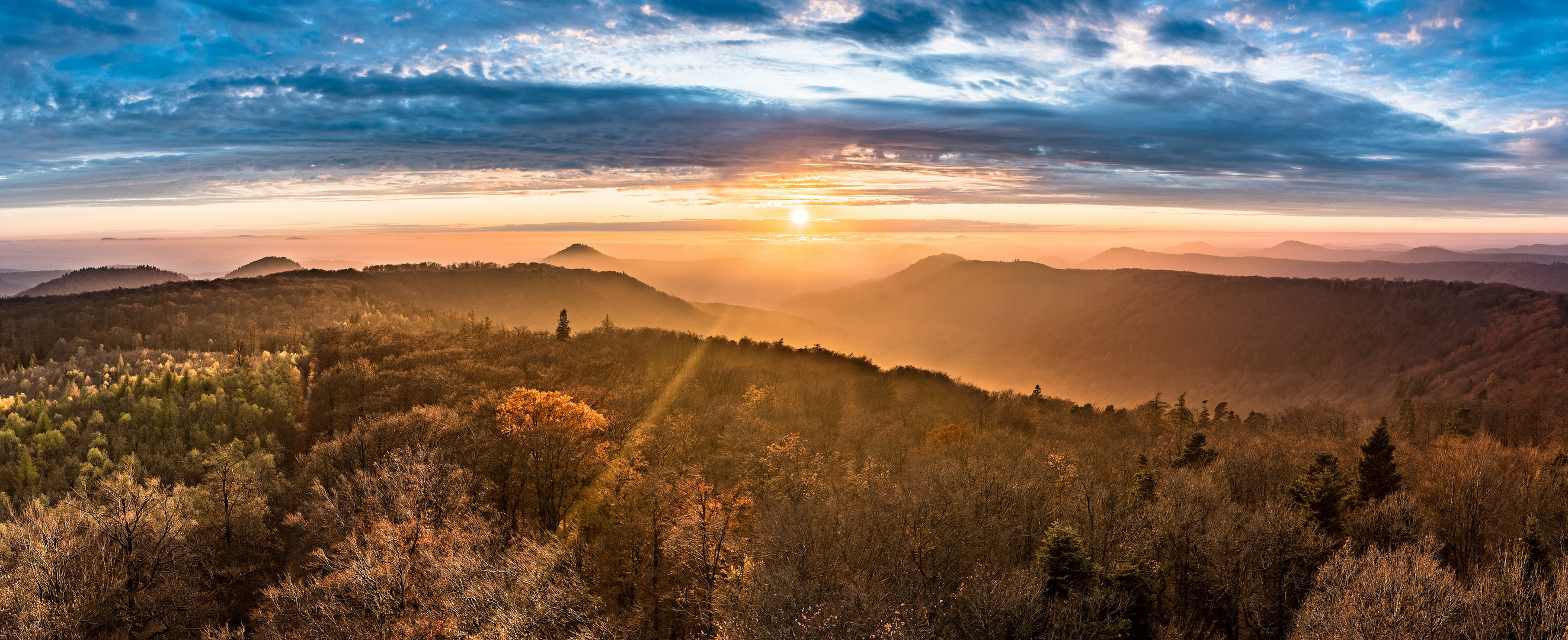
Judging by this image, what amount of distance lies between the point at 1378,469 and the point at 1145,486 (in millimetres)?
14134

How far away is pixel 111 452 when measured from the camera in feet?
204

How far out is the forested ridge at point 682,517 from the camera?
90.8 feet

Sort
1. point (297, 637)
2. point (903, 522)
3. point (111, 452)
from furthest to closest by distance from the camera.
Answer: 1. point (111, 452)
2. point (903, 522)
3. point (297, 637)

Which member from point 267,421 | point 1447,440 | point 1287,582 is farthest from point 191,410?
point 1447,440

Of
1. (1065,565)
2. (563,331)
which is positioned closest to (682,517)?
(1065,565)

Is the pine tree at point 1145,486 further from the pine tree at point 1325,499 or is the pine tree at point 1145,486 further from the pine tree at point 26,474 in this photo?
the pine tree at point 26,474

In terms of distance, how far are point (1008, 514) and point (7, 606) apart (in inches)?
1795

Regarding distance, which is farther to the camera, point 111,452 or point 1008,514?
point 111,452

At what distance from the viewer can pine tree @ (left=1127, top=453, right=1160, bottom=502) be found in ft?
167

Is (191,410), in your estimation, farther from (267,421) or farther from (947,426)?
(947,426)

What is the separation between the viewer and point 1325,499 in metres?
43.8

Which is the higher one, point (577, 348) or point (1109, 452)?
point (577, 348)

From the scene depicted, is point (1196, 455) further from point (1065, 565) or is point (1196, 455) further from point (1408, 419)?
point (1408, 419)

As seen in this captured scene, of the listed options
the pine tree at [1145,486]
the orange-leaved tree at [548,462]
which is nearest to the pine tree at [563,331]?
the orange-leaved tree at [548,462]
